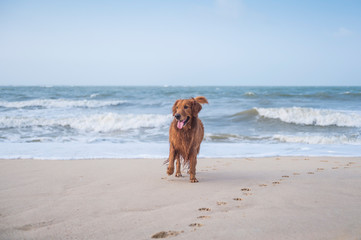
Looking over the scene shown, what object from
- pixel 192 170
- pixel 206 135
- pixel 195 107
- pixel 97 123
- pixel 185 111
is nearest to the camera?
pixel 185 111

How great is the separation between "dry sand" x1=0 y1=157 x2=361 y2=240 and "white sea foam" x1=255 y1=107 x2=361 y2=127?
8.73 meters

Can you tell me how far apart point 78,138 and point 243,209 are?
25.4ft

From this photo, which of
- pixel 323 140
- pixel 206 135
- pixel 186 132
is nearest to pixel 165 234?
pixel 186 132

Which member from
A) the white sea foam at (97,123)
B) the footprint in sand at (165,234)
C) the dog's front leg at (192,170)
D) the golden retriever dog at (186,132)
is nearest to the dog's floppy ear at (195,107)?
the golden retriever dog at (186,132)

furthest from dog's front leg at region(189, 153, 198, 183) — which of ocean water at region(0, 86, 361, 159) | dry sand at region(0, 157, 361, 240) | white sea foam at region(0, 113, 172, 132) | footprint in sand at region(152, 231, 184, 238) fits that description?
white sea foam at region(0, 113, 172, 132)

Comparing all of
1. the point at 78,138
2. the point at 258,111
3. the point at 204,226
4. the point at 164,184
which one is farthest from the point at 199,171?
the point at 258,111

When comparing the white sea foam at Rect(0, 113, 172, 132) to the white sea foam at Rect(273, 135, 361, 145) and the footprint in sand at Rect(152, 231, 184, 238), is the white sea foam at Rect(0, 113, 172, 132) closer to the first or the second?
the white sea foam at Rect(273, 135, 361, 145)

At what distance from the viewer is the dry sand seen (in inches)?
102

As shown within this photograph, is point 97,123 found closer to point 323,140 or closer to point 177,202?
point 323,140

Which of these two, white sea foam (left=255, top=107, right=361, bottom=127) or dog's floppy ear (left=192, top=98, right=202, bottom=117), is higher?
dog's floppy ear (left=192, top=98, right=202, bottom=117)

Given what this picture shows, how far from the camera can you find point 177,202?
3.48 metres

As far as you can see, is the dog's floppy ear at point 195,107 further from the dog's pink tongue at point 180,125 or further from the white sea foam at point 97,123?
the white sea foam at point 97,123

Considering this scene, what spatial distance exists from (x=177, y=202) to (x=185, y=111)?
1323 millimetres

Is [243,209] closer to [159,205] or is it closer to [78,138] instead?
[159,205]
